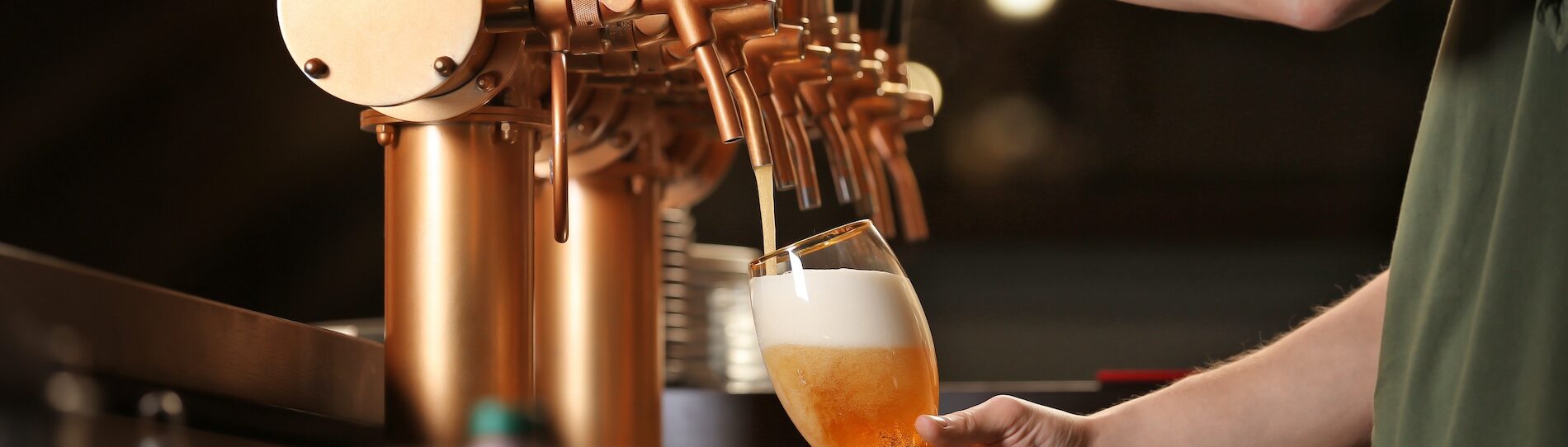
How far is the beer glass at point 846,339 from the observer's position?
0.77m

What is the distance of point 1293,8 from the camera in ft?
2.40

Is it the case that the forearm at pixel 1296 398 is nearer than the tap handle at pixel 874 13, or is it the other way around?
the forearm at pixel 1296 398

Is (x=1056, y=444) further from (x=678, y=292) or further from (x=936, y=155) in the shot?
(x=936, y=155)

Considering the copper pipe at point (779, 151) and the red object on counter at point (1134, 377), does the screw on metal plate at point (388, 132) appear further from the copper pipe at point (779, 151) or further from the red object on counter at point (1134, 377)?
the red object on counter at point (1134, 377)

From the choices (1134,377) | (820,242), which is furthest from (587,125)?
(1134,377)

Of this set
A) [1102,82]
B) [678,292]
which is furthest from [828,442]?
[1102,82]

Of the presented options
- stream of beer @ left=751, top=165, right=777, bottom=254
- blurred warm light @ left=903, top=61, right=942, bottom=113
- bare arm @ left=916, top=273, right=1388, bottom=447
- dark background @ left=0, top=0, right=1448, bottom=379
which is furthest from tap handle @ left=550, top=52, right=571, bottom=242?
blurred warm light @ left=903, top=61, right=942, bottom=113

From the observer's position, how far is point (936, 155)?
4.16 meters

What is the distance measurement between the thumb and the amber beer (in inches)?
0.5

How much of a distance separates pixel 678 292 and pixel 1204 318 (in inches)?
103

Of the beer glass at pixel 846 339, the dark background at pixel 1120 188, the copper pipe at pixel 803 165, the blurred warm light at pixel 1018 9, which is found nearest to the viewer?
the beer glass at pixel 846 339

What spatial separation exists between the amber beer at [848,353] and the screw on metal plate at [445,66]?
216 mm

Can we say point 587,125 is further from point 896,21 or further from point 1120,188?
point 1120,188

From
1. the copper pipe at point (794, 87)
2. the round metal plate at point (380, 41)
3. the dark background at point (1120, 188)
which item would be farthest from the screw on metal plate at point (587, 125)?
the dark background at point (1120, 188)
